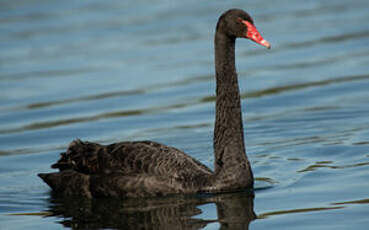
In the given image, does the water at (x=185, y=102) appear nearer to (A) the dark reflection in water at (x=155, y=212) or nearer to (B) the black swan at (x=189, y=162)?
(A) the dark reflection in water at (x=155, y=212)

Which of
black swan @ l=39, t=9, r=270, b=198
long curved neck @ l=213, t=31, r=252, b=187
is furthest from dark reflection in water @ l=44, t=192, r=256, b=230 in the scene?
long curved neck @ l=213, t=31, r=252, b=187

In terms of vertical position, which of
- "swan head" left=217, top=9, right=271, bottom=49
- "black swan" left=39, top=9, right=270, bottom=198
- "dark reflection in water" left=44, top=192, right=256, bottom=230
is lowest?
"dark reflection in water" left=44, top=192, right=256, bottom=230

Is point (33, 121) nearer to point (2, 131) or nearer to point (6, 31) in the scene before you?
point (2, 131)

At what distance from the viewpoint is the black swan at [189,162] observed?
8.61 m

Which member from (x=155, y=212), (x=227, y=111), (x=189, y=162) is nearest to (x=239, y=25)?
(x=227, y=111)

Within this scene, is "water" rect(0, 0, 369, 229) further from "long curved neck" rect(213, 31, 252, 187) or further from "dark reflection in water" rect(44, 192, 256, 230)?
"long curved neck" rect(213, 31, 252, 187)

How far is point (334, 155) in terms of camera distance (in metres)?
10.1

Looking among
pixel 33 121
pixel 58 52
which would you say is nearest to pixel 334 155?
pixel 33 121

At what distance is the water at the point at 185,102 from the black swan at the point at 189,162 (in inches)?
7.3

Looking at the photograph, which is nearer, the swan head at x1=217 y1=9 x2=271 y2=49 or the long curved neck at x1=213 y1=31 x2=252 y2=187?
the swan head at x1=217 y1=9 x2=271 y2=49

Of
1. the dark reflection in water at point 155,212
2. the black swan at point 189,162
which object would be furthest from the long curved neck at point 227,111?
the dark reflection in water at point 155,212

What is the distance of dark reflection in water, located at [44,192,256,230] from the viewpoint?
299 inches

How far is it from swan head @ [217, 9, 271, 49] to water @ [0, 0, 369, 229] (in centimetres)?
172

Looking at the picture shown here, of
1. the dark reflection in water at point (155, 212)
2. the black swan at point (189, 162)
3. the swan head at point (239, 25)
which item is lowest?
the dark reflection in water at point (155, 212)
